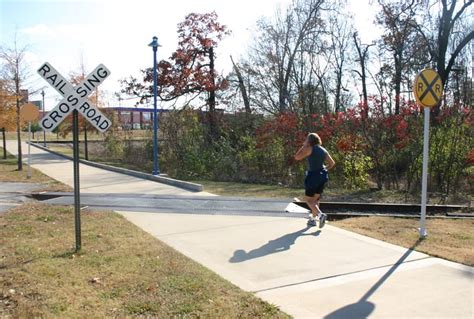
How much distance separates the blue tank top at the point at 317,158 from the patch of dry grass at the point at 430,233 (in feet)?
3.69

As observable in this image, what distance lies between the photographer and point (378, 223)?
7.94m

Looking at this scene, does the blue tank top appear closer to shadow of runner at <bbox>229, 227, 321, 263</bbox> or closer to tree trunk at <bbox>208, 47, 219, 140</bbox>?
shadow of runner at <bbox>229, 227, 321, 263</bbox>

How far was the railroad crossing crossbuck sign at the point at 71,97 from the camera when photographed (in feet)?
18.3

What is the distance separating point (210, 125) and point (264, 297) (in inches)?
655

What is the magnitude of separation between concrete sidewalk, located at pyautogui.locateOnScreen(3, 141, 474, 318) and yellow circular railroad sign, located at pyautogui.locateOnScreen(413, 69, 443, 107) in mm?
2287

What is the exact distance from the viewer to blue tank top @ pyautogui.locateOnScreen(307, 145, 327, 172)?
732 centimetres

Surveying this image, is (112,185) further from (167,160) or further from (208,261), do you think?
(208,261)

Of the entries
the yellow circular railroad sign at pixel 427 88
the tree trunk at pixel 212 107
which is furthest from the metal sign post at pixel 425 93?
the tree trunk at pixel 212 107

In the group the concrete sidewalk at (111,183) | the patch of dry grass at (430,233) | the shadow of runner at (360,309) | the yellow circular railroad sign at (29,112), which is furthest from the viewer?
the yellow circular railroad sign at (29,112)

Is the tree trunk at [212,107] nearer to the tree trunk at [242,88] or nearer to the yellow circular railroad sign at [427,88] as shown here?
the tree trunk at [242,88]

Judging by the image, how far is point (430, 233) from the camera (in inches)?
279

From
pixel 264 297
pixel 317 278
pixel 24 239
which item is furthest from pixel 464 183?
pixel 24 239

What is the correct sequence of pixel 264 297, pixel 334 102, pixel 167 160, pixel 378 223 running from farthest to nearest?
pixel 334 102
pixel 167 160
pixel 378 223
pixel 264 297

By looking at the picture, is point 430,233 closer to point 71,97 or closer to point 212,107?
point 71,97
